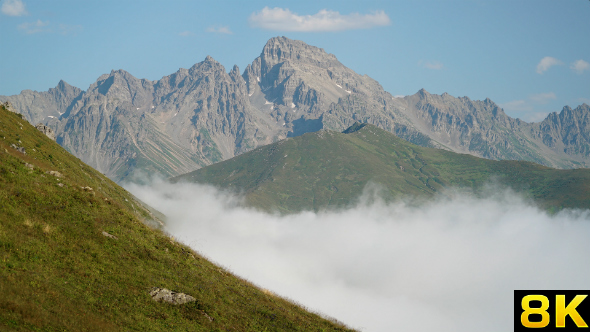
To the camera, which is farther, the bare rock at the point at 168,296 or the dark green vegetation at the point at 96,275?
the bare rock at the point at 168,296

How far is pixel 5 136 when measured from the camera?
246 ft

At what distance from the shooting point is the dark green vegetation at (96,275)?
33.3m

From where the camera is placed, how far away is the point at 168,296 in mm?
39969

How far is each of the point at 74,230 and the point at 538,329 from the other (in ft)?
135

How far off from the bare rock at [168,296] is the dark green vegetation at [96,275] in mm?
510

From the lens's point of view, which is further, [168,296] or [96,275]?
[168,296]

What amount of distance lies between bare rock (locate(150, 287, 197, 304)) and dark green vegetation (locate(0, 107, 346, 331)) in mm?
510

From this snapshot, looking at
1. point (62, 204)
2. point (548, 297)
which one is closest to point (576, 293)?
point (548, 297)

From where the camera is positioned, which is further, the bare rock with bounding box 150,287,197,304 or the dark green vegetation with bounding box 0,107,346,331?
the bare rock with bounding box 150,287,197,304

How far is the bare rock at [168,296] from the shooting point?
3947 cm

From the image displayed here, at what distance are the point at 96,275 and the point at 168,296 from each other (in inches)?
236

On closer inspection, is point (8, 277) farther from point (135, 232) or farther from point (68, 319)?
point (135, 232)

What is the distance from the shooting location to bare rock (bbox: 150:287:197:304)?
39.5 m

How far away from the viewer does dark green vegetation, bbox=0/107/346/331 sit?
33312 millimetres
